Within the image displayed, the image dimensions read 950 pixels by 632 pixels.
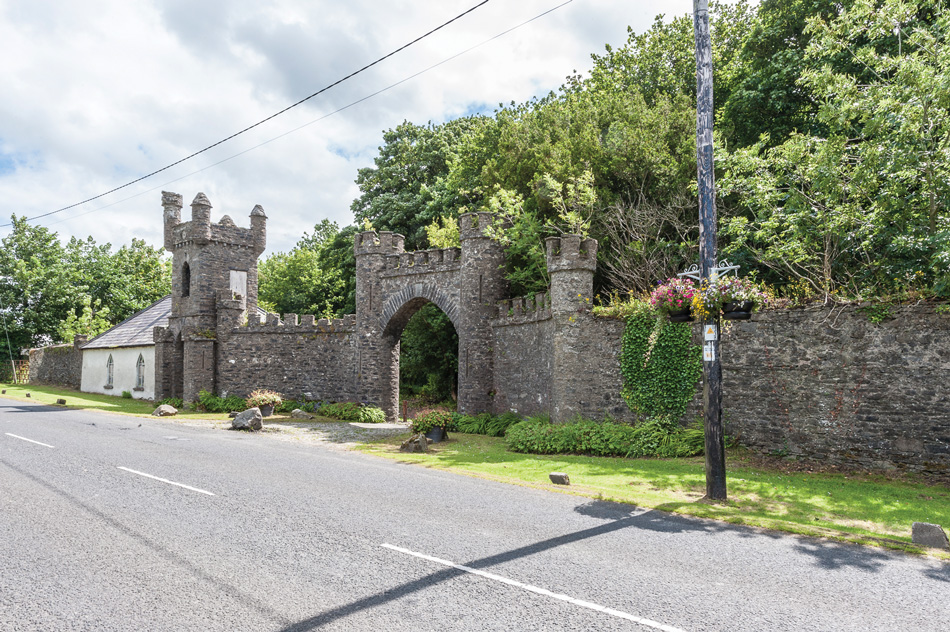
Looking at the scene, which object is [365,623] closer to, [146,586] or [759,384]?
[146,586]

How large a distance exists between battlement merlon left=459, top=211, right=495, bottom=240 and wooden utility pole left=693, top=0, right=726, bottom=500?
12.9m

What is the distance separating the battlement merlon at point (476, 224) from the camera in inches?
915

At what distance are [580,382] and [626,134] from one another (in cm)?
1040

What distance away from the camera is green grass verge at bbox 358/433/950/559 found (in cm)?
889

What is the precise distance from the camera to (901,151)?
1185cm

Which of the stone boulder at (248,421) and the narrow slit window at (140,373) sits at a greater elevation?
the narrow slit window at (140,373)

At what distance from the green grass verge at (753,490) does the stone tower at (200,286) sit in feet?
58.4

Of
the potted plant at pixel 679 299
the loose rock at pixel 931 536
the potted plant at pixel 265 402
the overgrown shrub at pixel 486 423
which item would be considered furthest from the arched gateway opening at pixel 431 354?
the loose rock at pixel 931 536

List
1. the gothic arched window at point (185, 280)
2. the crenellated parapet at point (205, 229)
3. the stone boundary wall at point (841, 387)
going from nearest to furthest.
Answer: the stone boundary wall at point (841, 387) < the crenellated parapet at point (205, 229) < the gothic arched window at point (185, 280)

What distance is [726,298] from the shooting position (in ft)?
33.3

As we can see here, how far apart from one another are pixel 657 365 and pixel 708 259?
251 inches

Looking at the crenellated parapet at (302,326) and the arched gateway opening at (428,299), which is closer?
the arched gateway opening at (428,299)

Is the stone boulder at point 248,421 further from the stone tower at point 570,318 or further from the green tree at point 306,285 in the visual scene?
the green tree at point 306,285

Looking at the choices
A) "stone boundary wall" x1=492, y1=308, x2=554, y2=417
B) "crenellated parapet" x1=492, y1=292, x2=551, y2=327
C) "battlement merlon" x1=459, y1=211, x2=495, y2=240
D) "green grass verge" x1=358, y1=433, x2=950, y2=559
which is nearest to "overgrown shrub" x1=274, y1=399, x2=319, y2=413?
"stone boundary wall" x1=492, y1=308, x2=554, y2=417
